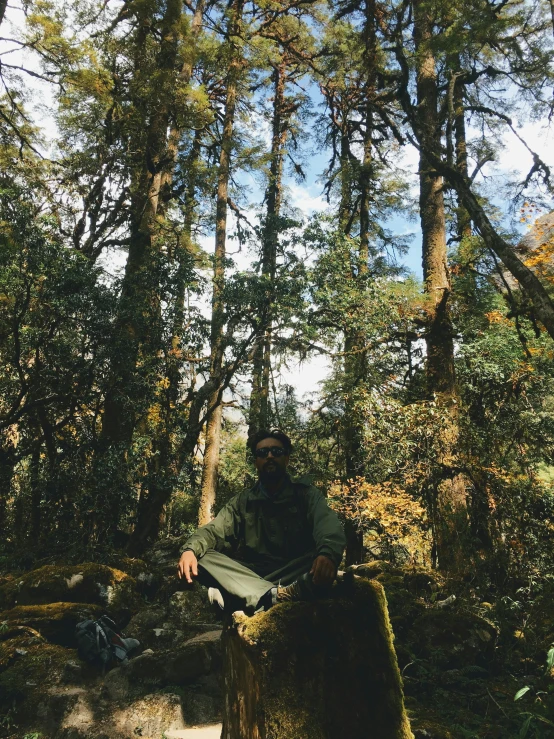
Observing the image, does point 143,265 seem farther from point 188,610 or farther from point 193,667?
point 193,667

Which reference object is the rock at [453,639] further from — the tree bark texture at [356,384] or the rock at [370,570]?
the tree bark texture at [356,384]

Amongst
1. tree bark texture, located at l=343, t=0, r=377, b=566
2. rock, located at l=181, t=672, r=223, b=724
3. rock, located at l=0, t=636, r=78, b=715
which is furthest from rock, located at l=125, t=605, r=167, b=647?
tree bark texture, located at l=343, t=0, r=377, b=566

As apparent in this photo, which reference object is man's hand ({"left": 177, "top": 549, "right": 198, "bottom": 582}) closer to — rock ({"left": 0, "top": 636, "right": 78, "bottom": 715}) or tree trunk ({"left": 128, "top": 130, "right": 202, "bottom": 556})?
rock ({"left": 0, "top": 636, "right": 78, "bottom": 715})

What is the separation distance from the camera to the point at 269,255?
1223 cm

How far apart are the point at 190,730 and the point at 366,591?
9.04 feet

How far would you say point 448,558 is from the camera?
24.7 feet

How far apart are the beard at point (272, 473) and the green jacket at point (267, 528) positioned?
7cm

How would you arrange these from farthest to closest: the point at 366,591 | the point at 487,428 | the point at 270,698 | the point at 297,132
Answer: the point at 297,132
the point at 487,428
the point at 366,591
the point at 270,698

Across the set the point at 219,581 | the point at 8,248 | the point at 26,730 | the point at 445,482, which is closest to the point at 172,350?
the point at 8,248

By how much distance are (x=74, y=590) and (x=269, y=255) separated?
8.45 metres

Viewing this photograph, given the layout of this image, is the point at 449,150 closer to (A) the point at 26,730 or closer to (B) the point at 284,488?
(B) the point at 284,488

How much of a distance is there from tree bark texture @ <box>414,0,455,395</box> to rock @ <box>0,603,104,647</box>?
22.0 feet

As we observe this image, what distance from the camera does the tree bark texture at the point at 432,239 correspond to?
9289 mm

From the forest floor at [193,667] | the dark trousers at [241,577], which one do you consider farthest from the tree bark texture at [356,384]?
the dark trousers at [241,577]
